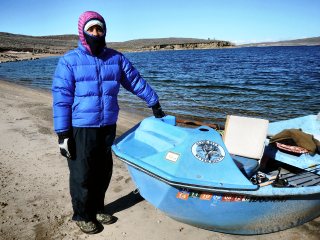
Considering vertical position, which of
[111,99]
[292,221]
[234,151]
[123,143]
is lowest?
[292,221]

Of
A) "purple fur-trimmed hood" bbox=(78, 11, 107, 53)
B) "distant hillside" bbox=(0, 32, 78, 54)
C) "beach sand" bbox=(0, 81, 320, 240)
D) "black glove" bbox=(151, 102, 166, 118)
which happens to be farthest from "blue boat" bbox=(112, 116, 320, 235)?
"distant hillside" bbox=(0, 32, 78, 54)

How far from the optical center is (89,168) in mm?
3582

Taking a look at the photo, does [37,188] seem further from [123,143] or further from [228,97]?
[228,97]

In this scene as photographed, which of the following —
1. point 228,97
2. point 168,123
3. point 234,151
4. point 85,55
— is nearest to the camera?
point 85,55

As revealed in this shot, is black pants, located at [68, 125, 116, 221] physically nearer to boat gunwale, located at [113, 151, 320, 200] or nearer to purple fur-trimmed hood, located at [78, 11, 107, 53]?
boat gunwale, located at [113, 151, 320, 200]

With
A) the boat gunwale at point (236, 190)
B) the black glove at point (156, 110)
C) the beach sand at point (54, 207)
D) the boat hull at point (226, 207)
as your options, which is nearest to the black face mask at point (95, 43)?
the black glove at point (156, 110)

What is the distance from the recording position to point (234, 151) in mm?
4660

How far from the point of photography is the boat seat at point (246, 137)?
14.7ft

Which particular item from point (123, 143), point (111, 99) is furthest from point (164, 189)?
point (111, 99)

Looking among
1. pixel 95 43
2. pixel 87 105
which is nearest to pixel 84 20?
pixel 95 43

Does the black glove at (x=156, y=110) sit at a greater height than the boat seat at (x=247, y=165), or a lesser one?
greater

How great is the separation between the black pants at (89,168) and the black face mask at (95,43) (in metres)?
0.87

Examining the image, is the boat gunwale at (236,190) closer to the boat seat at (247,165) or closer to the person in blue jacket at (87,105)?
the person in blue jacket at (87,105)

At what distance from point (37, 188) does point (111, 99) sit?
2543mm
